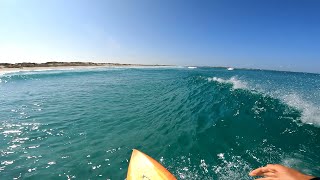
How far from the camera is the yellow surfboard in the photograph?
479 centimetres

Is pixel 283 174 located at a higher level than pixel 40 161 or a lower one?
higher

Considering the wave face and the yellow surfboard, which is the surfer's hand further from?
the wave face

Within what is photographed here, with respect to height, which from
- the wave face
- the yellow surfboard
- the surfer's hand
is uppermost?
the surfer's hand

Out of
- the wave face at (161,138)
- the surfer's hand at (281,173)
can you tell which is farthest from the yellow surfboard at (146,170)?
the surfer's hand at (281,173)

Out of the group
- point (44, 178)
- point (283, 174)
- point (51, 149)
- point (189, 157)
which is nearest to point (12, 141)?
point (51, 149)

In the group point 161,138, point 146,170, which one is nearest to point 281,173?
point 146,170

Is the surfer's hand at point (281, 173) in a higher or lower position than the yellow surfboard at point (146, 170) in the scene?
higher

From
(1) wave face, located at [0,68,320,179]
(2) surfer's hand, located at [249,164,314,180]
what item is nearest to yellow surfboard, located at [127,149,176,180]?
(1) wave face, located at [0,68,320,179]

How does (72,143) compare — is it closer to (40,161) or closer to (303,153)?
(40,161)

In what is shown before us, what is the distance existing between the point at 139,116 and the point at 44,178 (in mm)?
6241

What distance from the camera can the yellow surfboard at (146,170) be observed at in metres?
4.79

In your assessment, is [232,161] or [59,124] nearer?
[232,161]

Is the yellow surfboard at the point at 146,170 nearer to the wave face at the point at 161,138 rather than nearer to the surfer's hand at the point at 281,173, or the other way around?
the wave face at the point at 161,138

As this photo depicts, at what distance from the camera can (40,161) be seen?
253 inches
